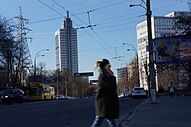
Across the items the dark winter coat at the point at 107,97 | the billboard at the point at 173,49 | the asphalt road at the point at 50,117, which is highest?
the billboard at the point at 173,49

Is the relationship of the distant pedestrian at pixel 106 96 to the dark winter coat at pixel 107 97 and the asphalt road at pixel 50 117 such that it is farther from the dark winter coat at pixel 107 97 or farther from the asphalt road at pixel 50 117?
the asphalt road at pixel 50 117

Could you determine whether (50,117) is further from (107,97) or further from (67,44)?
(67,44)

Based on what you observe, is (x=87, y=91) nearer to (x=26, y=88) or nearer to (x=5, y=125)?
(x=26, y=88)

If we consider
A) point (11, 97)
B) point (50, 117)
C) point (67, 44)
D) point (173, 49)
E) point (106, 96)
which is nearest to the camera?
point (106, 96)

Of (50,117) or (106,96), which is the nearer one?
(106,96)

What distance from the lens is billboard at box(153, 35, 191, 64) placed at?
186 feet

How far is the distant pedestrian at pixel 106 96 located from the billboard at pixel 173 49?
47.4 metres

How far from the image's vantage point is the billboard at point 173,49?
56.8 metres

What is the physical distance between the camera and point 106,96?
1002cm

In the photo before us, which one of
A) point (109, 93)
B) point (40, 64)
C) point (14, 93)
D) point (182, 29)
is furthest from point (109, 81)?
point (40, 64)

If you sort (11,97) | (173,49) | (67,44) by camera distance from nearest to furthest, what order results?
1. (11,97)
2. (173,49)
3. (67,44)

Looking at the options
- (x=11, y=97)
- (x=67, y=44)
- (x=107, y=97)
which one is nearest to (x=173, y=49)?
(x=11, y=97)

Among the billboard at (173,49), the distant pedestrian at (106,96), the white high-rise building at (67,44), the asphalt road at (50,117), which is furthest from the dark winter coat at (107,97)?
the billboard at (173,49)

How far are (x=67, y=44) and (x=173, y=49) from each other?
93.3 feet
